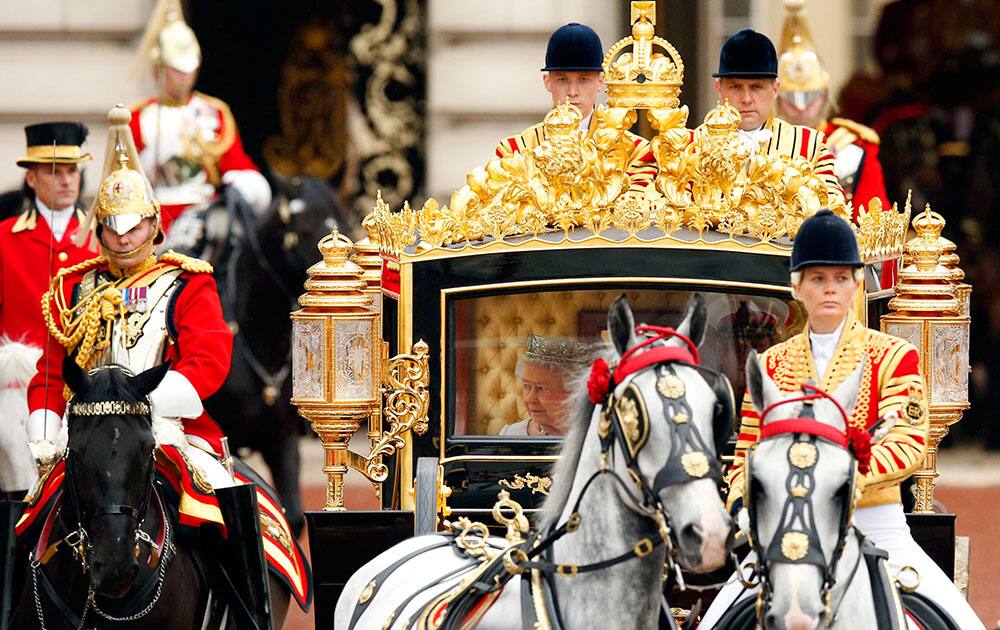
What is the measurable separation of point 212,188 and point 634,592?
6844 mm

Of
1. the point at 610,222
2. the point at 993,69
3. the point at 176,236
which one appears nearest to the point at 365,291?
the point at 610,222

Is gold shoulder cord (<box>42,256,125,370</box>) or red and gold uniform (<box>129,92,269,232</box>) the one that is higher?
red and gold uniform (<box>129,92,269,232</box>)

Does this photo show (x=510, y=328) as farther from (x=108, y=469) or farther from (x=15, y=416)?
(x=15, y=416)

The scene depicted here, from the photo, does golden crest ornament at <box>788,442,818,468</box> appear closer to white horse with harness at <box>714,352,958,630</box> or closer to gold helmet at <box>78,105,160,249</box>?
white horse with harness at <box>714,352,958,630</box>

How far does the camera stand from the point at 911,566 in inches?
242

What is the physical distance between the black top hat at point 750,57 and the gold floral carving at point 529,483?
170 cm

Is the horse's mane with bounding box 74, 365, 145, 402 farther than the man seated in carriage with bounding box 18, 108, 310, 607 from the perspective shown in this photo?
No

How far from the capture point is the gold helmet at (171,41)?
12.0 metres

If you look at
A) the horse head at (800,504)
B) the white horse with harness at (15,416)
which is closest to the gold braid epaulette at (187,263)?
the white horse with harness at (15,416)

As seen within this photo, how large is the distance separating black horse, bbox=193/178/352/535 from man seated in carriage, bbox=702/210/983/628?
5.36 m

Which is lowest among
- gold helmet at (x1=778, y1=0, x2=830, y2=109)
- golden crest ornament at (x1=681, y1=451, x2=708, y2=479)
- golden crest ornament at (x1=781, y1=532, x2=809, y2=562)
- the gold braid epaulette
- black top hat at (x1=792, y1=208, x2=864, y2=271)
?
golden crest ornament at (x1=781, y1=532, x2=809, y2=562)

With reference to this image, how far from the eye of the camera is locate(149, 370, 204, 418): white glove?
24.1ft

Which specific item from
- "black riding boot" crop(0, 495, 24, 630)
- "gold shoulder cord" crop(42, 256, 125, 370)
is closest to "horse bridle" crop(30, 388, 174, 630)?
"black riding boot" crop(0, 495, 24, 630)

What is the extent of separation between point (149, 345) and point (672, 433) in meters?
2.60
